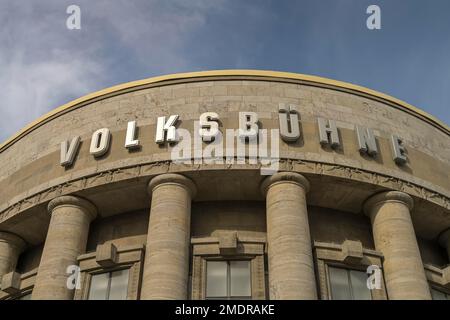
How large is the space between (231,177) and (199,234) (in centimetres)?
311

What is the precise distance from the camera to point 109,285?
26.4m

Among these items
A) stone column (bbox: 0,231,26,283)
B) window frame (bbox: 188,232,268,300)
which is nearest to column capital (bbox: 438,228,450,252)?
window frame (bbox: 188,232,268,300)

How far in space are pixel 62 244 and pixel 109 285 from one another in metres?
2.83

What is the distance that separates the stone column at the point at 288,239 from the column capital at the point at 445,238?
28.8 feet

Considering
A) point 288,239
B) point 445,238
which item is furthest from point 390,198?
point 288,239

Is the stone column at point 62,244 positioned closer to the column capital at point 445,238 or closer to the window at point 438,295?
the window at point 438,295

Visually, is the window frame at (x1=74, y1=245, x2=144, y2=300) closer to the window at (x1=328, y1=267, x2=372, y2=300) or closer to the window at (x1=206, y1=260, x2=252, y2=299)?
the window at (x1=206, y1=260, x2=252, y2=299)

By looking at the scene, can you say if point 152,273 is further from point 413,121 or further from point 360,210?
point 413,121

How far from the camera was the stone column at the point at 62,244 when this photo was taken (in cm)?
2525

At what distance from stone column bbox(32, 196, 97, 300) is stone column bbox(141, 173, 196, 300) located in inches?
145

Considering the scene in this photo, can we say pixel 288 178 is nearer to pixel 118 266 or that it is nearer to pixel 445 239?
pixel 118 266

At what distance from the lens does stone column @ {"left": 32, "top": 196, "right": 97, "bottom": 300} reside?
82.8 feet

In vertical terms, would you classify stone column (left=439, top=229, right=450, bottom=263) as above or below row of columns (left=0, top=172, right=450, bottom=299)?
above
